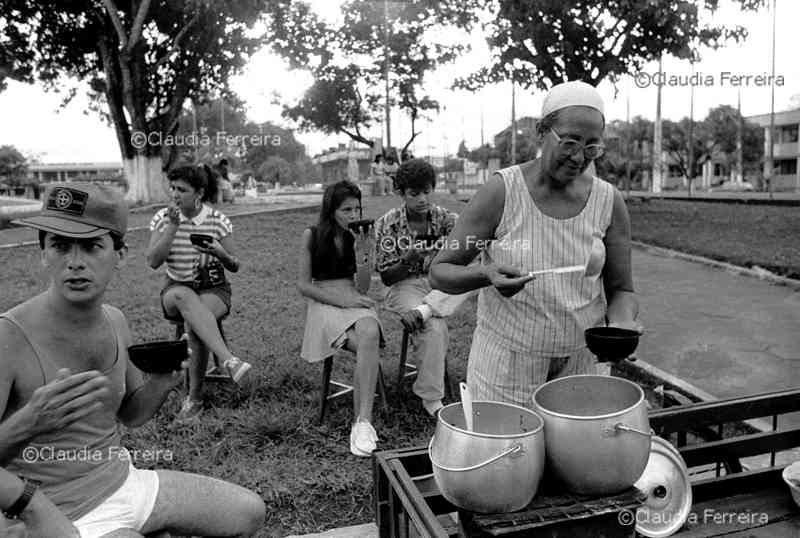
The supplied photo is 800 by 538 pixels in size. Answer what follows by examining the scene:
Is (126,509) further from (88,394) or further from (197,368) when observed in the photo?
(197,368)

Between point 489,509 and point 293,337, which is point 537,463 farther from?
point 293,337

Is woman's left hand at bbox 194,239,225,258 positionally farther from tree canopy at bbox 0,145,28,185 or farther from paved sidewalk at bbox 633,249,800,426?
tree canopy at bbox 0,145,28,185

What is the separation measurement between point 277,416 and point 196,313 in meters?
0.86

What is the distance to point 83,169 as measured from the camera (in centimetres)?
8931

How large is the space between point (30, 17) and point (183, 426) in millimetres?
21403

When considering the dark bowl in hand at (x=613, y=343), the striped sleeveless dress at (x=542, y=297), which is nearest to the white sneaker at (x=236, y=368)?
the striped sleeveless dress at (x=542, y=297)

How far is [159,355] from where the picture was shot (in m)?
2.13

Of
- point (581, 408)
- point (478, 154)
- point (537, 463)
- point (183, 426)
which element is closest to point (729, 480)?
point (581, 408)

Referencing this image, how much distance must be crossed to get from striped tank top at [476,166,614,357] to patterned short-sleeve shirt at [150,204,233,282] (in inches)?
110

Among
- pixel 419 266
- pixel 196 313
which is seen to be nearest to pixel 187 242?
pixel 196 313

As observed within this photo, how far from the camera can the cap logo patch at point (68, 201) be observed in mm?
2129

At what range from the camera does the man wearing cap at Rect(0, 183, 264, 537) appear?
76.5 inches

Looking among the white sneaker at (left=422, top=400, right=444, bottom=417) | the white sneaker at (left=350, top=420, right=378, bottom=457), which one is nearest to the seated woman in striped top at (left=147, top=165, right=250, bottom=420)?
the white sneaker at (left=350, top=420, right=378, bottom=457)

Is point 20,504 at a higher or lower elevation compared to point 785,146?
lower
